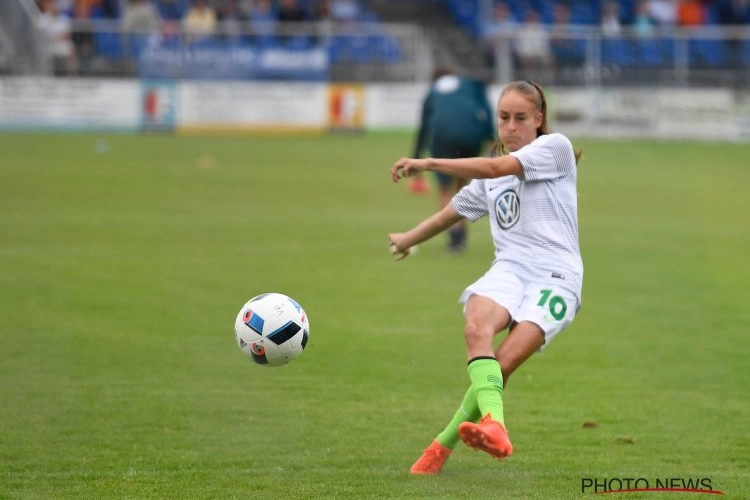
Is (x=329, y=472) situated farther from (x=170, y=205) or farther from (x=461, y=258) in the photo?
(x=170, y=205)

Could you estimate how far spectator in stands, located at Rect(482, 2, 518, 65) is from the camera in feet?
107

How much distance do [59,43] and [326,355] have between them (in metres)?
21.7

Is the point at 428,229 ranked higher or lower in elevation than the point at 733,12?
higher

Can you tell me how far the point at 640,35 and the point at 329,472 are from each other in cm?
2691

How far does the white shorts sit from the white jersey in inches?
1.7

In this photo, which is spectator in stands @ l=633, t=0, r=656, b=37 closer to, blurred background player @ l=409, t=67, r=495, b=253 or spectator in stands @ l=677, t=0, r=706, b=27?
spectator in stands @ l=677, t=0, r=706, b=27

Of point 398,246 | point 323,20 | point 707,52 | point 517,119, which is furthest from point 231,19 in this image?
point 517,119

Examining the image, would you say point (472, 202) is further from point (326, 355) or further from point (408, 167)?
point (326, 355)

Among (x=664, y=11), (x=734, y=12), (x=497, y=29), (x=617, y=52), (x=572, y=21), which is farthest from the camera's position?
(x=572, y=21)

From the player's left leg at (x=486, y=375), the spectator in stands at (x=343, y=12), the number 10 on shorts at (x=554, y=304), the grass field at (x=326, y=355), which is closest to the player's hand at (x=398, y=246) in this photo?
the player's left leg at (x=486, y=375)

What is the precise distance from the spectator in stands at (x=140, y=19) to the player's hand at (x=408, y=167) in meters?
25.2

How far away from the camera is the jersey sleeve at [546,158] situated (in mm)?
5809

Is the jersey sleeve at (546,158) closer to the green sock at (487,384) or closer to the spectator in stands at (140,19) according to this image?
the green sock at (487,384)

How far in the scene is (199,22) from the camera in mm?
31047
